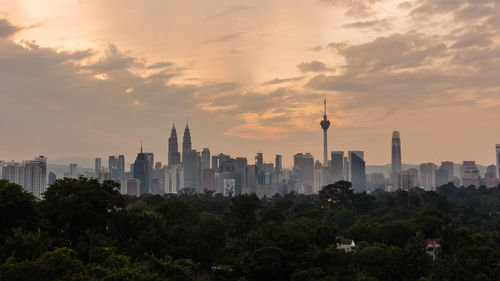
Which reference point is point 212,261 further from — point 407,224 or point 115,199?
point 407,224

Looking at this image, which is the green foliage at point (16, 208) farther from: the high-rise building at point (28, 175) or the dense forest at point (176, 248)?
the high-rise building at point (28, 175)

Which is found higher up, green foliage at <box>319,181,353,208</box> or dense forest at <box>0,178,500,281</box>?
green foliage at <box>319,181,353,208</box>

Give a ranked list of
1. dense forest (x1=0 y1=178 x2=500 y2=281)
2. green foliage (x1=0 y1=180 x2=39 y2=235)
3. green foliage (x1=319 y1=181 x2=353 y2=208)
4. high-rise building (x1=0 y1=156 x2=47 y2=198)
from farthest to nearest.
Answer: high-rise building (x1=0 y1=156 x2=47 y2=198), green foliage (x1=319 y1=181 x2=353 y2=208), green foliage (x1=0 y1=180 x2=39 y2=235), dense forest (x1=0 y1=178 x2=500 y2=281)

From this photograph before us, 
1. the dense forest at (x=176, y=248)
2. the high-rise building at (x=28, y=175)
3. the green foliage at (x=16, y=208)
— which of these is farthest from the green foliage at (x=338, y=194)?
the high-rise building at (x=28, y=175)

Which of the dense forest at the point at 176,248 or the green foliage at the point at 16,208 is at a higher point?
the green foliage at the point at 16,208

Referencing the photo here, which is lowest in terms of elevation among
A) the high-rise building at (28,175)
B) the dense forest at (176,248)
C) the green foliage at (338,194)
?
the dense forest at (176,248)

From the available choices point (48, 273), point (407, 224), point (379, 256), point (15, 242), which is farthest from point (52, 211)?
point (407, 224)

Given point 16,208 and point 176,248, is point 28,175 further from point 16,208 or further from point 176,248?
point 16,208

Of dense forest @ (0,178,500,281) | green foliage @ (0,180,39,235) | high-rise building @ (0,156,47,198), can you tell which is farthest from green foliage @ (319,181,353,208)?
high-rise building @ (0,156,47,198)

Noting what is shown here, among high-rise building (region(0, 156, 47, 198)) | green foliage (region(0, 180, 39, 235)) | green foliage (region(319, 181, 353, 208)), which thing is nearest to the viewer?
green foliage (region(0, 180, 39, 235))

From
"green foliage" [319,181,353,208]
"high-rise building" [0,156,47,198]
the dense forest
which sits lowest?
the dense forest

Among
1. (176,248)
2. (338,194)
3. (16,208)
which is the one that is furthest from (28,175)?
(16,208)

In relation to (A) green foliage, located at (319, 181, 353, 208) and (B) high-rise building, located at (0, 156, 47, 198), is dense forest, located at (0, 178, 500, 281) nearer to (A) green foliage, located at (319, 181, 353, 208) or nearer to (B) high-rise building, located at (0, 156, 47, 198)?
(A) green foliage, located at (319, 181, 353, 208)

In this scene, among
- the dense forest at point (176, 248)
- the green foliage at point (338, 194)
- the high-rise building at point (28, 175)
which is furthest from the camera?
the high-rise building at point (28, 175)
